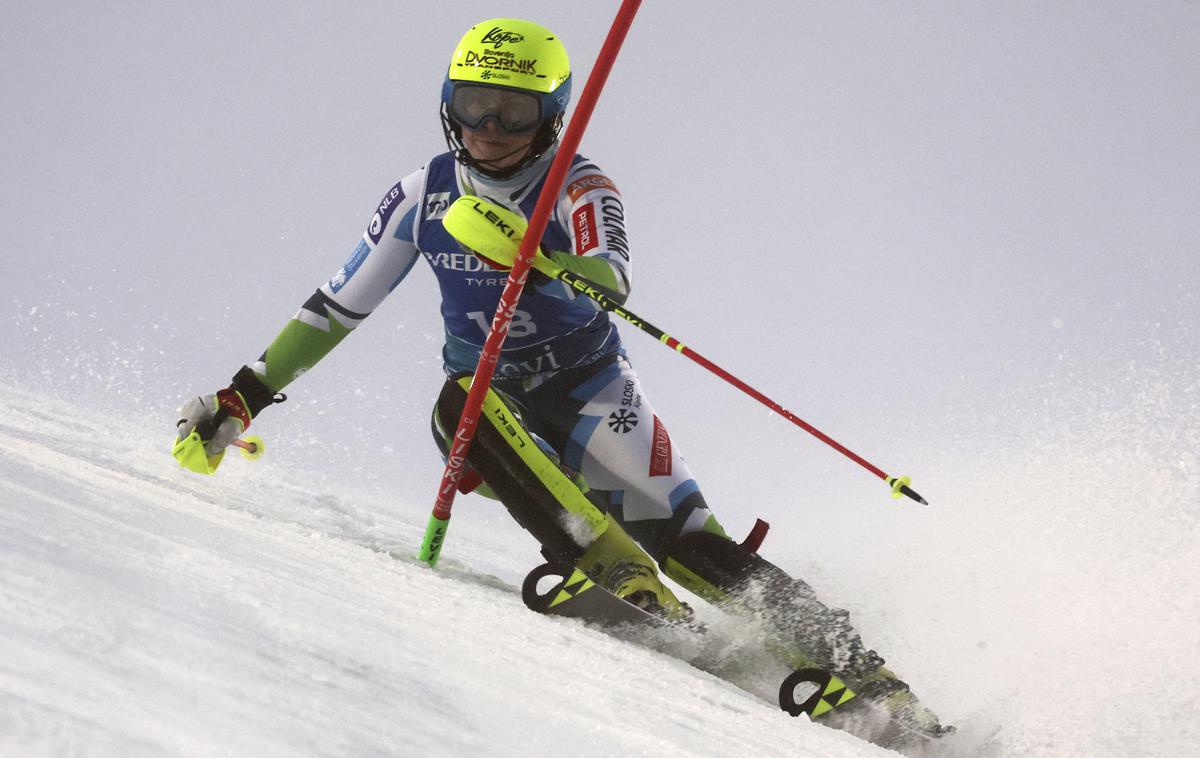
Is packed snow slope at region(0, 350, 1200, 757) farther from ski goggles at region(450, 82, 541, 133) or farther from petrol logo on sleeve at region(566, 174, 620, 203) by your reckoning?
ski goggles at region(450, 82, 541, 133)

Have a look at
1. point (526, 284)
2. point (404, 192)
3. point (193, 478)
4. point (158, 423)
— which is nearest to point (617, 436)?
point (526, 284)

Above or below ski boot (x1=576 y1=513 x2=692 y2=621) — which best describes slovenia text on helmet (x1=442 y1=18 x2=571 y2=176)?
above

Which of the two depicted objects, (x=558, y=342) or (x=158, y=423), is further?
(x=158, y=423)

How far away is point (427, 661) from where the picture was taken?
4.57 feet

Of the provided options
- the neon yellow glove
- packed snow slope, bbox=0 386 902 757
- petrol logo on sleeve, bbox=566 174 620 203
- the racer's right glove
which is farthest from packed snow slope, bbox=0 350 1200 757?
petrol logo on sleeve, bbox=566 174 620 203

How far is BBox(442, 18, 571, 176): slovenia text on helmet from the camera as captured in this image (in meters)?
3.04

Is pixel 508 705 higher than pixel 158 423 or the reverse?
higher

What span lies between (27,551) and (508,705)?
61 cm

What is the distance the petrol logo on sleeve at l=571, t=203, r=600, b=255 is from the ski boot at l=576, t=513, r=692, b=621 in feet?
2.53

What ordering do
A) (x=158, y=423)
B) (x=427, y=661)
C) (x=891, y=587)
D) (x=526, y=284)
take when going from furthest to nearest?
1. (x=158, y=423)
2. (x=891, y=587)
3. (x=526, y=284)
4. (x=427, y=661)

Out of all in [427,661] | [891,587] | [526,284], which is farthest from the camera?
[891,587]

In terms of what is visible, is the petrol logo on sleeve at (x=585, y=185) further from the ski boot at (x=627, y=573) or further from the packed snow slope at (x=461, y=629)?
the packed snow slope at (x=461, y=629)

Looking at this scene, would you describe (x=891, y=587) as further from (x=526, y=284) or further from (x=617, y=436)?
(x=526, y=284)

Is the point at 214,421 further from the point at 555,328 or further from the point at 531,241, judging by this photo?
the point at 531,241
